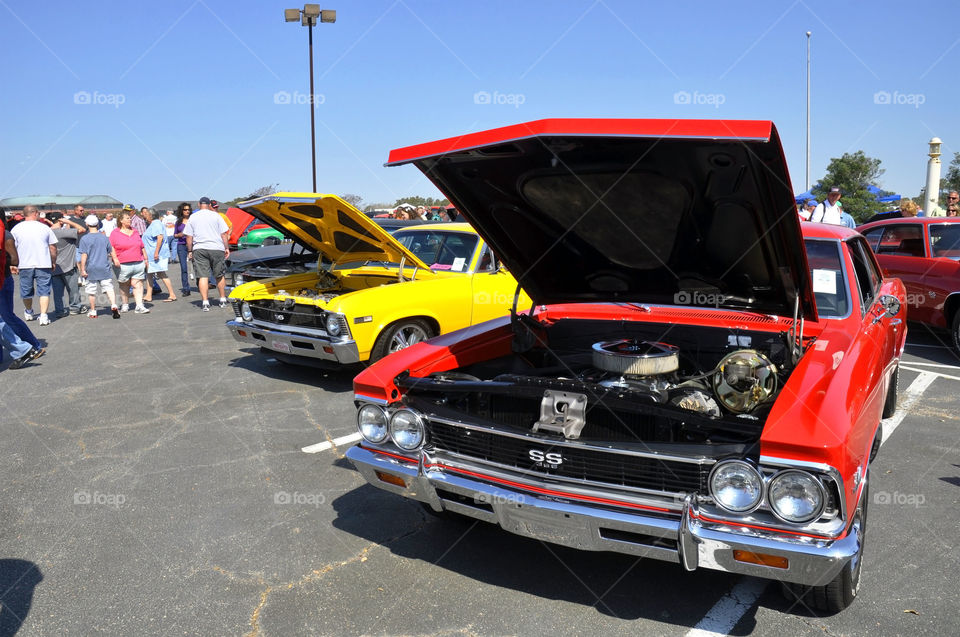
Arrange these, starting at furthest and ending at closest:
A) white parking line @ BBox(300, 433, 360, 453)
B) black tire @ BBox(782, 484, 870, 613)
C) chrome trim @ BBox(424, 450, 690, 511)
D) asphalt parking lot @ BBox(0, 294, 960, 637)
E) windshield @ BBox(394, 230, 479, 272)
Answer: windshield @ BBox(394, 230, 479, 272), white parking line @ BBox(300, 433, 360, 453), asphalt parking lot @ BBox(0, 294, 960, 637), black tire @ BBox(782, 484, 870, 613), chrome trim @ BBox(424, 450, 690, 511)

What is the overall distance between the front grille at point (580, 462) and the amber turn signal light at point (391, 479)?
8.8 inches

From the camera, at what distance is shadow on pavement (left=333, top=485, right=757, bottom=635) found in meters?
2.97

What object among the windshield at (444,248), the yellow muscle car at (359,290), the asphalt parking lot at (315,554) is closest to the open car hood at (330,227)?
the yellow muscle car at (359,290)

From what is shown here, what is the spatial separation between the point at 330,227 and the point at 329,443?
279cm

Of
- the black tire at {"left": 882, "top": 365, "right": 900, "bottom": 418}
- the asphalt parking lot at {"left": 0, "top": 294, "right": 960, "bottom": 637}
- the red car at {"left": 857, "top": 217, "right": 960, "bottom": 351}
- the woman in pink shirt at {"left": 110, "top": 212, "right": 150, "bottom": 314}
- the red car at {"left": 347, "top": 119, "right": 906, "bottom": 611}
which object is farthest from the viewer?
the woman in pink shirt at {"left": 110, "top": 212, "right": 150, "bottom": 314}

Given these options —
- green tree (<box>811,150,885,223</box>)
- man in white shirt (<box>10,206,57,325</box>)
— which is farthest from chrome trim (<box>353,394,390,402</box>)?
green tree (<box>811,150,885,223</box>)

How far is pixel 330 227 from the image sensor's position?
23.4 feet

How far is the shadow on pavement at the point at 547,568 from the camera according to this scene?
2969 mm

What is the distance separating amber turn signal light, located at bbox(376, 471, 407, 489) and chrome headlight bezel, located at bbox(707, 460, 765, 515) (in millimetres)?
1340

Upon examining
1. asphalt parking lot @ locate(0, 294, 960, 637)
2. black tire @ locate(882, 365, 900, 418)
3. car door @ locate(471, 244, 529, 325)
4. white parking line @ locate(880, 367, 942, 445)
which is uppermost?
car door @ locate(471, 244, 529, 325)

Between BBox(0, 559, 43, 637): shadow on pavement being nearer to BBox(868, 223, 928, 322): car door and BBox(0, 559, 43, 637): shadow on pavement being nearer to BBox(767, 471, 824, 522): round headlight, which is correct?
BBox(767, 471, 824, 522): round headlight

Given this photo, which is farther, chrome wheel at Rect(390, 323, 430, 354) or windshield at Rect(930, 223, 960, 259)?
windshield at Rect(930, 223, 960, 259)

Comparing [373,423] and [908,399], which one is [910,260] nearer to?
[908,399]

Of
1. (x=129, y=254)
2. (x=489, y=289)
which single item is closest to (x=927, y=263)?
(x=489, y=289)
